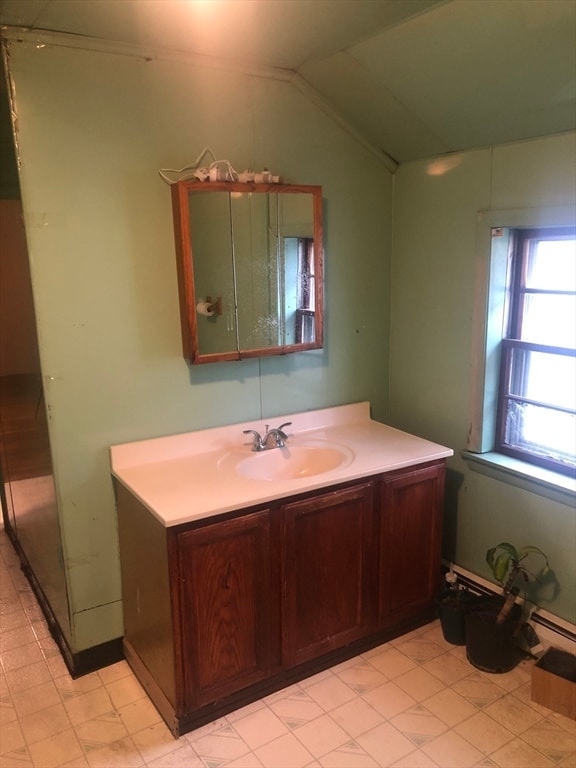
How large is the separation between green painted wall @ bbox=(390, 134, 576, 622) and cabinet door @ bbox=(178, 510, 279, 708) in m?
1.03

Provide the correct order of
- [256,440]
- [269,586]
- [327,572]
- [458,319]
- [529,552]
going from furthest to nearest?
[458,319]
[256,440]
[529,552]
[327,572]
[269,586]

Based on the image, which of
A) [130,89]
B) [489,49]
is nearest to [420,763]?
[489,49]

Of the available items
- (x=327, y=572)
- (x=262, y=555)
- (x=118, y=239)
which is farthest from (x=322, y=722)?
(x=118, y=239)

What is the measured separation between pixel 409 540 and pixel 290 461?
0.58 m

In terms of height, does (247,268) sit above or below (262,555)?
above

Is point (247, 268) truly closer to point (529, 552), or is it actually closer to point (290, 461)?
point (290, 461)

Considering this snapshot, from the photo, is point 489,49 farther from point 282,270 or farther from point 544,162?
point 282,270

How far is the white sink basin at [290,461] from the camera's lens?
2.42 meters

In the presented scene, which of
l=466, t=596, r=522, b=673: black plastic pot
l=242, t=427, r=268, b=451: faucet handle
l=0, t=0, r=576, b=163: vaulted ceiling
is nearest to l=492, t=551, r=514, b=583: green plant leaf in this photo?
l=466, t=596, r=522, b=673: black plastic pot

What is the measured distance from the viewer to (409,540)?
2.48 metres

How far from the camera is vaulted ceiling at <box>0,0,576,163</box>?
1.79m

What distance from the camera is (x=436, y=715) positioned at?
84.0 inches

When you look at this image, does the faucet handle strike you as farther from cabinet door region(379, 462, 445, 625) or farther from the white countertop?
cabinet door region(379, 462, 445, 625)

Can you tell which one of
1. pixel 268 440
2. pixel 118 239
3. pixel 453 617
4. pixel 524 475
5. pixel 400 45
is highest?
pixel 400 45
